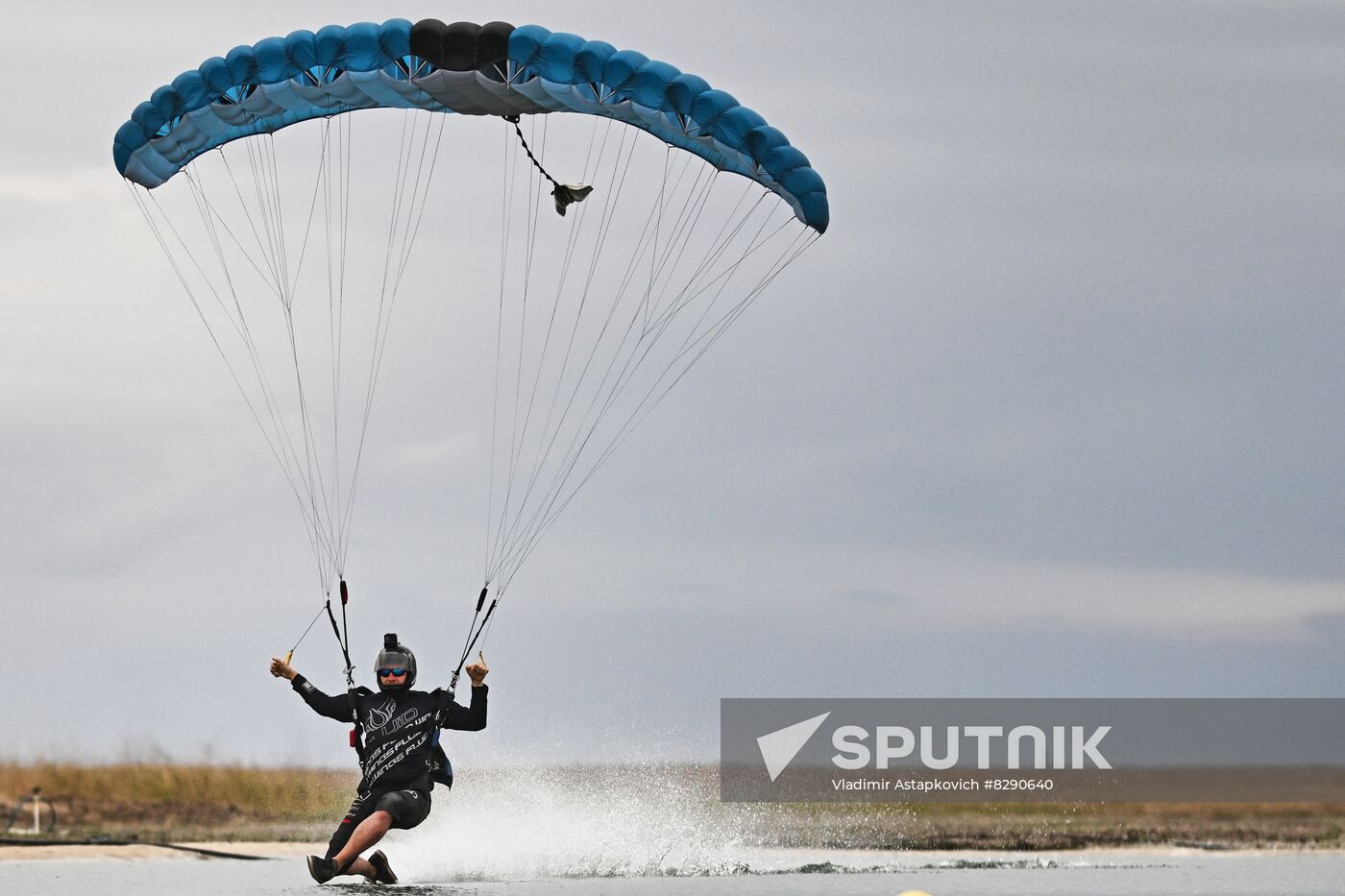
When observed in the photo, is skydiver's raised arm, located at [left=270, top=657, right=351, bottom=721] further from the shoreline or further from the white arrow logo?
the white arrow logo

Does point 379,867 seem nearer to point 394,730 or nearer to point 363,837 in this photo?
point 363,837

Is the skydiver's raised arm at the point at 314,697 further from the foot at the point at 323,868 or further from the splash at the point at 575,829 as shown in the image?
the splash at the point at 575,829

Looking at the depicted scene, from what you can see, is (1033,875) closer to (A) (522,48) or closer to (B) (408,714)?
(B) (408,714)

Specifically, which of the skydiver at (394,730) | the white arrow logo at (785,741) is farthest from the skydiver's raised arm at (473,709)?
the white arrow logo at (785,741)

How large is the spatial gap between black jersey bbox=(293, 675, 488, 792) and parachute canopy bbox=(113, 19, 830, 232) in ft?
18.3

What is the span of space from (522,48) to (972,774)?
11724 millimetres

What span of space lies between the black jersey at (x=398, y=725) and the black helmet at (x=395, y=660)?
0.12 m

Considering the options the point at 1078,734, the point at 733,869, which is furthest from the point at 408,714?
the point at 1078,734

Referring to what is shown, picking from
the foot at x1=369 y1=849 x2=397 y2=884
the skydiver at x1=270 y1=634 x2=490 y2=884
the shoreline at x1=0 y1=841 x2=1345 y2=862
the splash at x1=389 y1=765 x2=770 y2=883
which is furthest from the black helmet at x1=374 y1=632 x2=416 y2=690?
the shoreline at x1=0 y1=841 x2=1345 y2=862

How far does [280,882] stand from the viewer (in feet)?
60.8

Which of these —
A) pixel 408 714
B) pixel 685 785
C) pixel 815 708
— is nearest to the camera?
pixel 408 714

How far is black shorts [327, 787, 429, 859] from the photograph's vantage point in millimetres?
16781

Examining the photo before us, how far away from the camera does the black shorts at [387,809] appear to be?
1678cm

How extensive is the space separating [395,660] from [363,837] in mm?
1564
